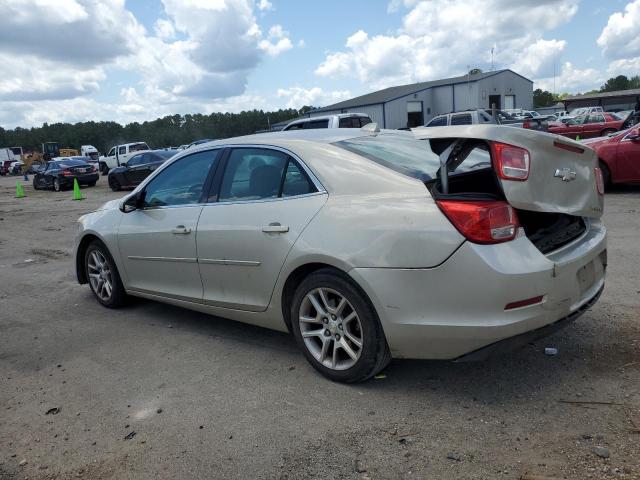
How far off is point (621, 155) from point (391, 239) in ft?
30.3

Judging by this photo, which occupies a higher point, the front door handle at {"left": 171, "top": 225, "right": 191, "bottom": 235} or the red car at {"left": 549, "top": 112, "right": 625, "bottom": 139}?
the red car at {"left": 549, "top": 112, "right": 625, "bottom": 139}

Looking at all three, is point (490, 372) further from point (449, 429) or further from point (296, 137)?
point (296, 137)

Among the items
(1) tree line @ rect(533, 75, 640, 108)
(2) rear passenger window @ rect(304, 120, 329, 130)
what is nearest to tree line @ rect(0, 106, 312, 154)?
(1) tree line @ rect(533, 75, 640, 108)

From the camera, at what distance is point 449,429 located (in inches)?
113

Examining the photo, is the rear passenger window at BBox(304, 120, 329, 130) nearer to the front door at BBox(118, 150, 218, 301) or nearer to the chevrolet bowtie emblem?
the front door at BBox(118, 150, 218, 301)

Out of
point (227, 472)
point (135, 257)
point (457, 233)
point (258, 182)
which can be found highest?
point (258, 182)

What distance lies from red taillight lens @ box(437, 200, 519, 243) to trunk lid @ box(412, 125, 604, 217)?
0.28 feet

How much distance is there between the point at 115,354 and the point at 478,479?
3015 mm

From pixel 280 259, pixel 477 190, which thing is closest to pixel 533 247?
pixel 477 190

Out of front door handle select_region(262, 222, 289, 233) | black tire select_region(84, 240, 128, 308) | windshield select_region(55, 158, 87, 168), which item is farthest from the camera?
windshield select_region(55, 158, 87, 168)

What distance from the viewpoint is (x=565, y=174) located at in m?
3.20

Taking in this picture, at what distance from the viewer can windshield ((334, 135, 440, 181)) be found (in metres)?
3.35

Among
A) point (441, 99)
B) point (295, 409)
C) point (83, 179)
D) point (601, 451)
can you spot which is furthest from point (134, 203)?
point (441, 99)

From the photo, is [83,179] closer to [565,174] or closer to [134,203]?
[134,203]
